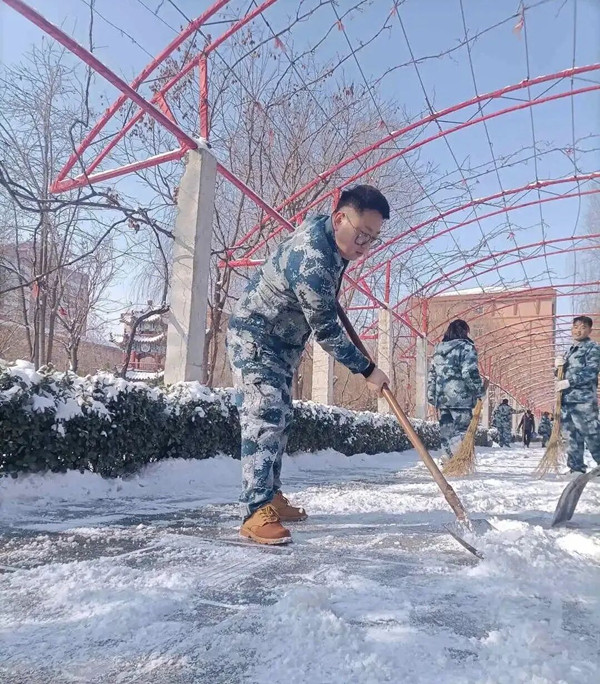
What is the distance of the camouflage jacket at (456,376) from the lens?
20.4ft

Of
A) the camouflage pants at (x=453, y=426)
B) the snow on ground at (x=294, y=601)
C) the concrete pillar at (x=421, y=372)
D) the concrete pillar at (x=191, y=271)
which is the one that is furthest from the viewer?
the concrete pillar at (x=421, y=372)

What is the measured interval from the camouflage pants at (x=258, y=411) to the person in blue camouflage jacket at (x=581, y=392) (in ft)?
15.2

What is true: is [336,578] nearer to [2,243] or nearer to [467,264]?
[2,243]

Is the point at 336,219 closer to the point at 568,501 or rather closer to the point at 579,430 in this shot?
the point at 568,501

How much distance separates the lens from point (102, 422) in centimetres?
396

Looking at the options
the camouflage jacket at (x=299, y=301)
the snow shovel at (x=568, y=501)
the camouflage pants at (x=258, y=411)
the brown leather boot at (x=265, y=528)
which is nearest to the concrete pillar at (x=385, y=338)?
the snow shovel at (x=568, y=501)

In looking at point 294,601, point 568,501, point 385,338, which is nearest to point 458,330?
point 568,501

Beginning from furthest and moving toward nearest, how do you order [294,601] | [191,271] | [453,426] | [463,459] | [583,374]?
1. [453,426]
2. [583,374]
3. [463,459]
4. [191,271]
5. [294,601]

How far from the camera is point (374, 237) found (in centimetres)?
266

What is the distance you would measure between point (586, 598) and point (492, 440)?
21.9m

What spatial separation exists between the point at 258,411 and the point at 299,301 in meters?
0.57

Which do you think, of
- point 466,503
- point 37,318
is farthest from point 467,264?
point 466,503

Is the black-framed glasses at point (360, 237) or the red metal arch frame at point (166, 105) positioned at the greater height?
the red metal arch frame at point (166, 105)

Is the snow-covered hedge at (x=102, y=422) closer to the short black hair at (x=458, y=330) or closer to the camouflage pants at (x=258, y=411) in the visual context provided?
the camouflage pants at (x=258, y=411)
